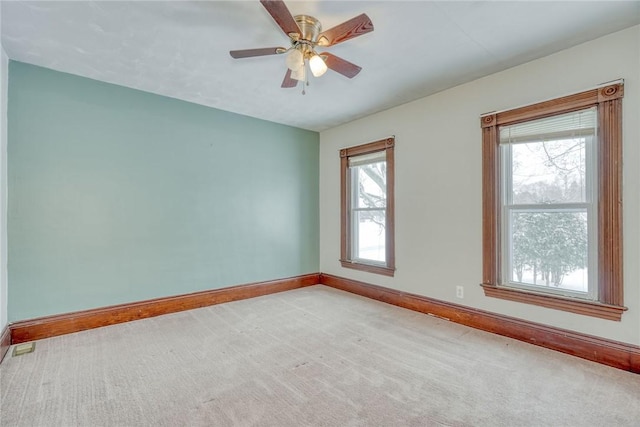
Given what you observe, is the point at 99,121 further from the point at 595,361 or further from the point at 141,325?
the point at 595,361

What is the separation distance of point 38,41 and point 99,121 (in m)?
0.83

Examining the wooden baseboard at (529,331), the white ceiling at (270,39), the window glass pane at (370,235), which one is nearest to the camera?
the white ceiling at (270,39)

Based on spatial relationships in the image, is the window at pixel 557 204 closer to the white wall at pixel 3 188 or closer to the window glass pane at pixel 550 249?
the window glass pane at pixel 550 249

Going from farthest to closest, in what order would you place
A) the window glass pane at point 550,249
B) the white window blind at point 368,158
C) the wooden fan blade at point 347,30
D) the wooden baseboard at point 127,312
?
the white window blind at point 368,158 < the wooden baseboard at point 127,312 < the window glass pane at point 550,249 < the wooden fan blade at point 347,30

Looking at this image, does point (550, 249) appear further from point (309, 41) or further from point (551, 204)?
point (309, 41)

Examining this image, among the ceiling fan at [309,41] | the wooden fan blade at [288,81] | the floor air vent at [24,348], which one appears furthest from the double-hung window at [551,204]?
the floor air vent at [24,348]

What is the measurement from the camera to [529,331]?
8.81 feet

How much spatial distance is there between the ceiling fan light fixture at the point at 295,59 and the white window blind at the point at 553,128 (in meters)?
2.08

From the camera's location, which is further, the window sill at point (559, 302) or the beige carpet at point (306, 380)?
the window sill at point (559, 302)

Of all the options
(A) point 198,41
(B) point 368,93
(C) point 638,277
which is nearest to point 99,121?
(A) point 198,41

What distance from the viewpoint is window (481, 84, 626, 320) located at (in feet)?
7.52

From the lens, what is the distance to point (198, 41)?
2395 millimetres

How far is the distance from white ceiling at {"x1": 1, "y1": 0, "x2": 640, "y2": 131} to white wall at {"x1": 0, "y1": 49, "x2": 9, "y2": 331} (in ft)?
0.74

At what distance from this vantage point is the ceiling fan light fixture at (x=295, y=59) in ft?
7.02
